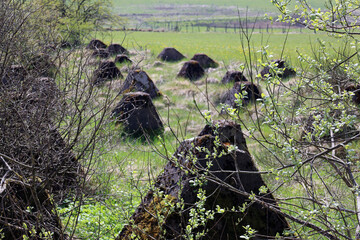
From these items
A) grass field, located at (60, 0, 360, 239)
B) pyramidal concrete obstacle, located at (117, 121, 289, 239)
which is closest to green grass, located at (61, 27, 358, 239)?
grass field, located at (60, 0, 360, 239)

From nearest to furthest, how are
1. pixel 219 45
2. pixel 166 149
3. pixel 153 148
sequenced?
pixel 166 149 → pixel 153 148 → pixel 219 45

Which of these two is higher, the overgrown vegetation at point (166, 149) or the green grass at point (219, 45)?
the overgrown vegetation at point (166, 149)

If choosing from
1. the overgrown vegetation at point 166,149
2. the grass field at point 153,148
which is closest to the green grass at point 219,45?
the grass field at point 153,148

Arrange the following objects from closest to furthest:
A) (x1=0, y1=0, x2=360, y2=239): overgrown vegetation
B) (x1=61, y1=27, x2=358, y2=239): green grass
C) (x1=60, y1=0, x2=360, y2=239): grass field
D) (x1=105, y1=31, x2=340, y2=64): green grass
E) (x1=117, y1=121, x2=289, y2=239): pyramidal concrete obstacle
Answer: (x1=0, y1=0, x2=360, y2=239): overgrown vegetation, (x1=117, y1=121, x2=289, y2=239): pyramidal concrete obstacle, (x1=60, y1=0, x2=360, y2=239): grass field, (x1=61, y1=27, x2=358, y2=239): green grass, (x1=105, y1=31, x2=340, y2=64): green grass

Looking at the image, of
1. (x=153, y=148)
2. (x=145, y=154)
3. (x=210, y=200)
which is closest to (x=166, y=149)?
(x=210, y=200)

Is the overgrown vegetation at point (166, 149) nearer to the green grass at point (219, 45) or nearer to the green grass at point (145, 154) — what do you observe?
the green grass at point (145, 154)

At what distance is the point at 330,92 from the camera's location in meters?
3.62

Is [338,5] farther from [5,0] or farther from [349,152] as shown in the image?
[5,0]

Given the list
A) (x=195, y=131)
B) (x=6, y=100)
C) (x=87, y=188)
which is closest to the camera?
(x=6, y=100)

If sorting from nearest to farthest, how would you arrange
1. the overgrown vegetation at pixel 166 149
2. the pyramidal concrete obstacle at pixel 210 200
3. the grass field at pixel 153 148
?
the overgrown vegetation at pixel 166 149 → the pyramidal concrete obstacle at pixel 210 200 → the grass field at pixel 153 148

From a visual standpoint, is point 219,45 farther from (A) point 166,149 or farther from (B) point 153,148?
(A) point 166,149

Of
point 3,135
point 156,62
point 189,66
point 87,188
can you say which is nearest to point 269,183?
point 87,188

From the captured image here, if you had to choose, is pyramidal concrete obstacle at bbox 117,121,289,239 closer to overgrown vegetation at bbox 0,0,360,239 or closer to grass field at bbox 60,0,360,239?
overgrown vegetation at bbox 0,0,360,239

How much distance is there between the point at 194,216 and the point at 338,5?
201 cm
